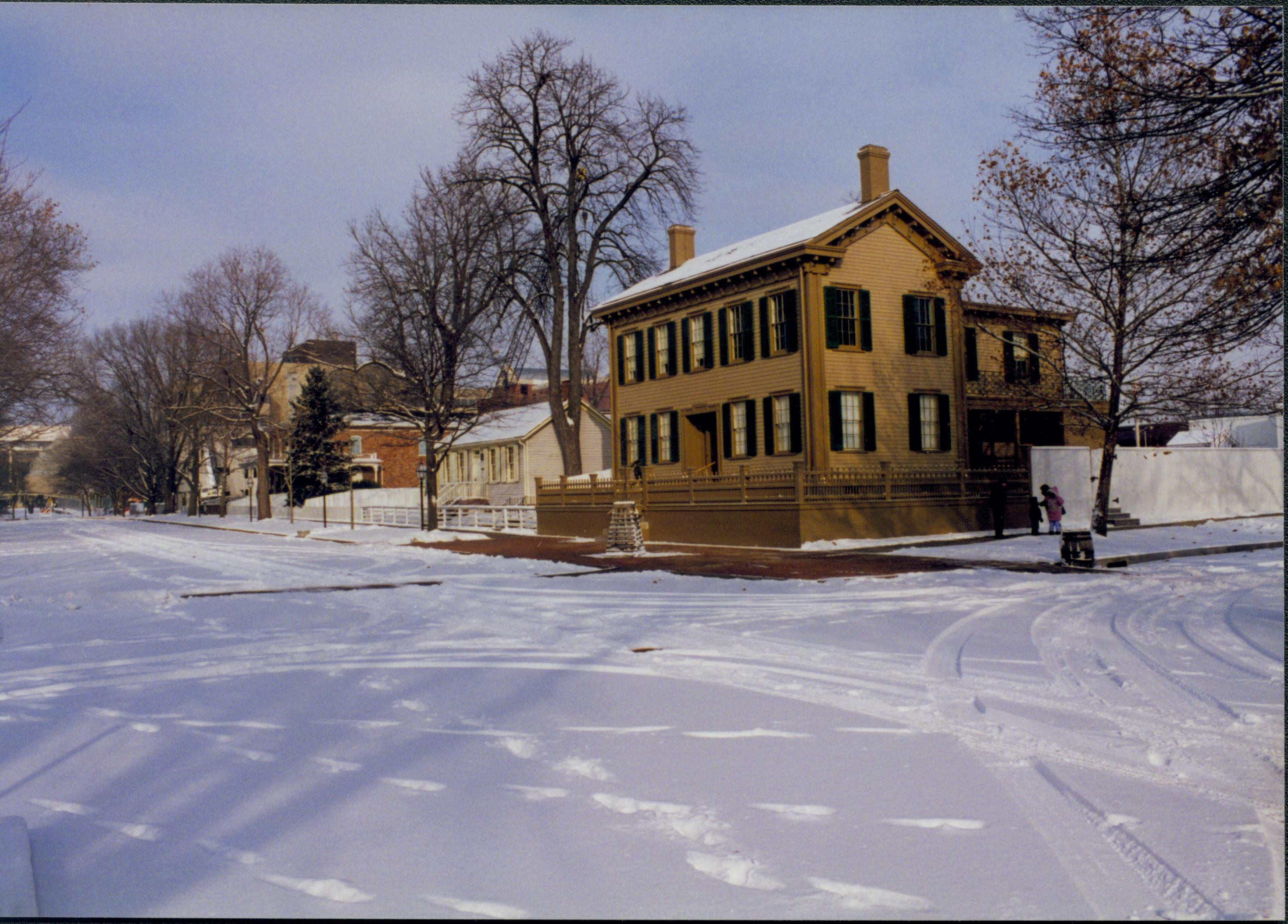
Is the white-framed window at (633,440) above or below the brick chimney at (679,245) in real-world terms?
below

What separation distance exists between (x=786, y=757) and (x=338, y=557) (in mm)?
19894

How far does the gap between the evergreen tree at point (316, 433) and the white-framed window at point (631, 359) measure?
2927cm

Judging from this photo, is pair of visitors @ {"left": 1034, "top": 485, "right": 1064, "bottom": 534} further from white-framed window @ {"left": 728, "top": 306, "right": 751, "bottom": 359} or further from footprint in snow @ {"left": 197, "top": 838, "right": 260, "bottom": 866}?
footprint in snow @ {"left": 197, "top": 838, "right": 260, "bottom": 866}

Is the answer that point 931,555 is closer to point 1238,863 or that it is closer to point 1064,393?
point 1064,393

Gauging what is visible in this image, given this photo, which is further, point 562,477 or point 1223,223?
point 562,477

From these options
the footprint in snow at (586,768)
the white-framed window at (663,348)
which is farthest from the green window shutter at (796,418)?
the footprint in snow at (586,768)

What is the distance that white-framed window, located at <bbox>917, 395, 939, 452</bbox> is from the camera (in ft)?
93.8

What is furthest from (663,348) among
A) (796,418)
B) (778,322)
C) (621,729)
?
(621,729)

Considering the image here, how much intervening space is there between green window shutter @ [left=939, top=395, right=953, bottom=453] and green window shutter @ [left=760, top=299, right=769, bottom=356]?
5.48 metres

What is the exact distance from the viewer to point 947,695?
23.9ft

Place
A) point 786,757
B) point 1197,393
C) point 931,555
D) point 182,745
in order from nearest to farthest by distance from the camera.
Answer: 1. point 786,757
2. point 182,745
3. point 931,555
4. point 1197,393

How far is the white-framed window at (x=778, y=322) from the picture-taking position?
89.6 ft

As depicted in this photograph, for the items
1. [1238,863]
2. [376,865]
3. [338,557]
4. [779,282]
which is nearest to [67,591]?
[338,557]

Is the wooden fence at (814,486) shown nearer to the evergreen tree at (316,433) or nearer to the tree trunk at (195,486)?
the evergreen tree at (316,433)
